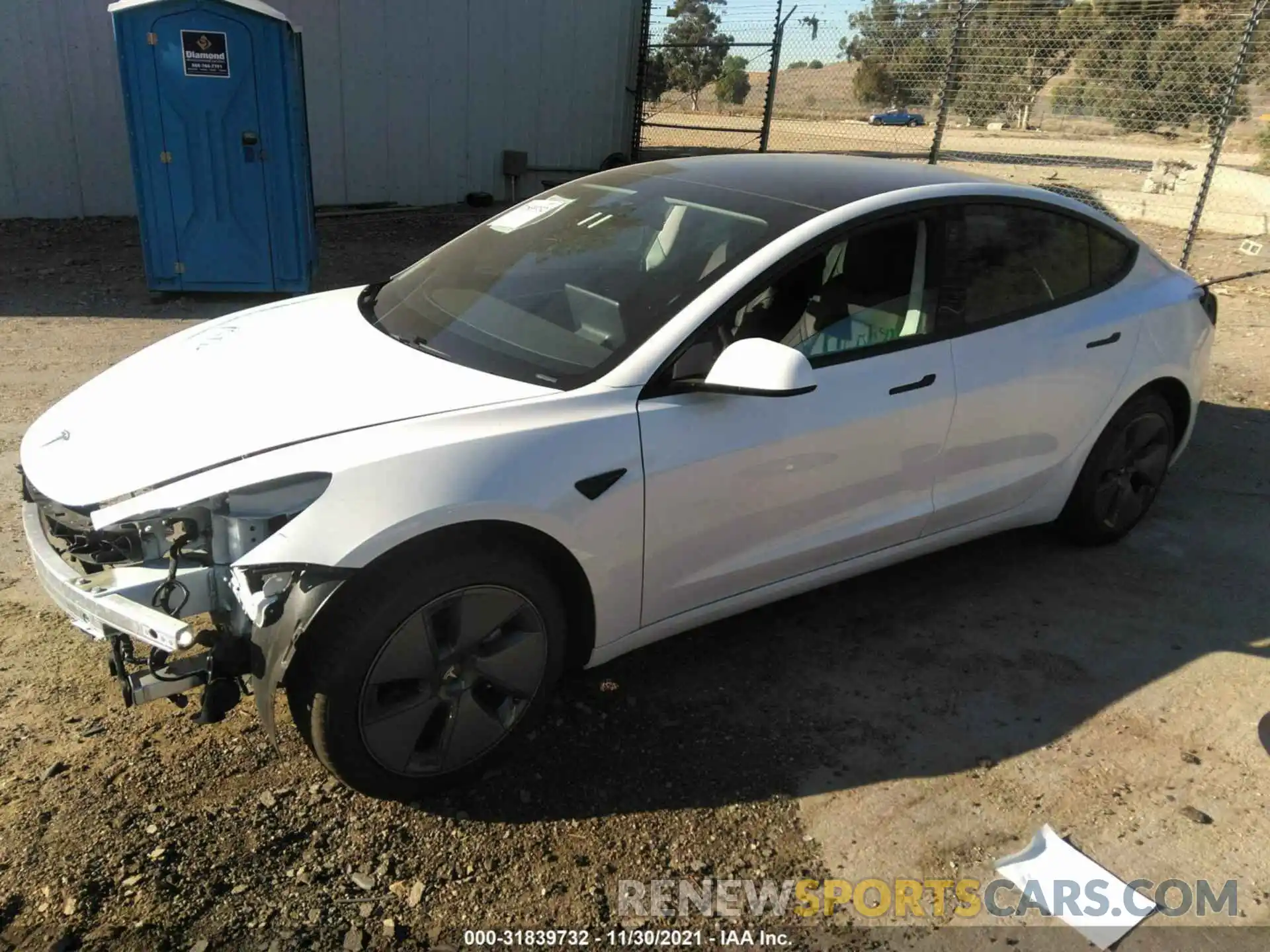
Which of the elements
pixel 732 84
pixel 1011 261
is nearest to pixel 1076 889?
pixel 1011 261

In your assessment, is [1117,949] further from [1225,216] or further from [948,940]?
[1225,216]

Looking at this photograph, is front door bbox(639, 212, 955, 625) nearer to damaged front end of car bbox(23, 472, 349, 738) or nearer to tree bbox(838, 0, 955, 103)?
damaged front end of car bbox(23, 472, 349, 738)

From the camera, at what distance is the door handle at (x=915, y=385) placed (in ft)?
11.0

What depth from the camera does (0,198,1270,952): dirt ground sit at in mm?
2486

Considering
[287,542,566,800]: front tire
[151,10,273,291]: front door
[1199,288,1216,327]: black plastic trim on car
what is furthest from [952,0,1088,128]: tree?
[287,542,566,800]: front tire

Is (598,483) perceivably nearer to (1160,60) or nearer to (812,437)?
(812,437)

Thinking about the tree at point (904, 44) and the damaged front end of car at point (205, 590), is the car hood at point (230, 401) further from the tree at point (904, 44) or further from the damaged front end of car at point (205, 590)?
the tree at point (904, 44)

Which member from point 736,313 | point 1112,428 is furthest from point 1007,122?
point 736,313

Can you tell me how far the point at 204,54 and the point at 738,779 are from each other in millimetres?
6986

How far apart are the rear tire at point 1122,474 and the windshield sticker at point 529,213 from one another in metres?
2.38

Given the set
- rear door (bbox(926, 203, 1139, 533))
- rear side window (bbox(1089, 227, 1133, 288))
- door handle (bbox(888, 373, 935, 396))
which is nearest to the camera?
door handle (bbox(888, 373, 935, 396))

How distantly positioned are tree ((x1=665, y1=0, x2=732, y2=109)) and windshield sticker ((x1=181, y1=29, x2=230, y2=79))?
24.5ft

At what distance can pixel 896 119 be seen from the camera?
19391 mm

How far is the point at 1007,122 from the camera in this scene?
21.8 metres
